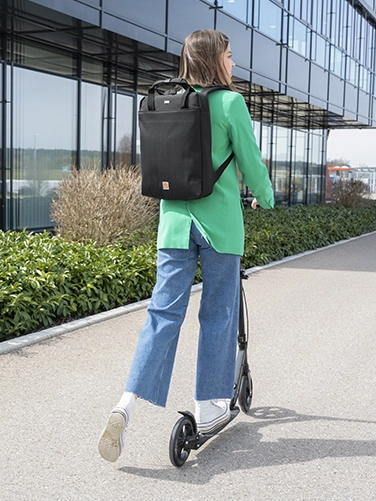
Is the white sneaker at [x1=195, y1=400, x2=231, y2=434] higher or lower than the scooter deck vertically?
higher

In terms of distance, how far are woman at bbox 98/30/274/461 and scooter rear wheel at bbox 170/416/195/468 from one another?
14 centimetres

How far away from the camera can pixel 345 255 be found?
1361cm

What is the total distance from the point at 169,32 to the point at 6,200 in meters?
4.23

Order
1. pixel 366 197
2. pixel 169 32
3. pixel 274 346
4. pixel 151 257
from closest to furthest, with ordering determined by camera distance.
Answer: pixel 274 346
pixel 151 257
pixel 169 32
pixel 366 197

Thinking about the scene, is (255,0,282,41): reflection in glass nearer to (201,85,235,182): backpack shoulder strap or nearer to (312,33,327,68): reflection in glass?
(312,33,327,68): reflection in glass

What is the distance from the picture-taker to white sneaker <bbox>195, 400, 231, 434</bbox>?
369 cm

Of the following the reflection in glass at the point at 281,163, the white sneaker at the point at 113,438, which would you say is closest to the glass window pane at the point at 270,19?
the reflection in glass at the point at 281,163

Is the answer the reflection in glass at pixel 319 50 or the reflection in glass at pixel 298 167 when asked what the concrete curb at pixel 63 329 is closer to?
the reflection in glass at pixel 319 50

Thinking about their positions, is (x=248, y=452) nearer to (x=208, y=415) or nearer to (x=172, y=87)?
(x=208, y=415)

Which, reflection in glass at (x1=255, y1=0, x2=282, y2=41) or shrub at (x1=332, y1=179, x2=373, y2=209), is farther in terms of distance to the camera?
shrub at (x1=332, y1=179, x2=373, y2=209)

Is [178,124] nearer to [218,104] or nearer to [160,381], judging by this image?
[218,104]

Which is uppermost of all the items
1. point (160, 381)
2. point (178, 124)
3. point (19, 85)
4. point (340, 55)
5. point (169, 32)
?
point (340, 55)

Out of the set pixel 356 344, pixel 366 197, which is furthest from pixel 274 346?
pixel 366 197

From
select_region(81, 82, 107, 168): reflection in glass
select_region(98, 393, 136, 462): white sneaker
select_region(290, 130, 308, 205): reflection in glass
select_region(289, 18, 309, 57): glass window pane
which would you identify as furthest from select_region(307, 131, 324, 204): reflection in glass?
select_region(98, 393, 136, 462): white sneaker
